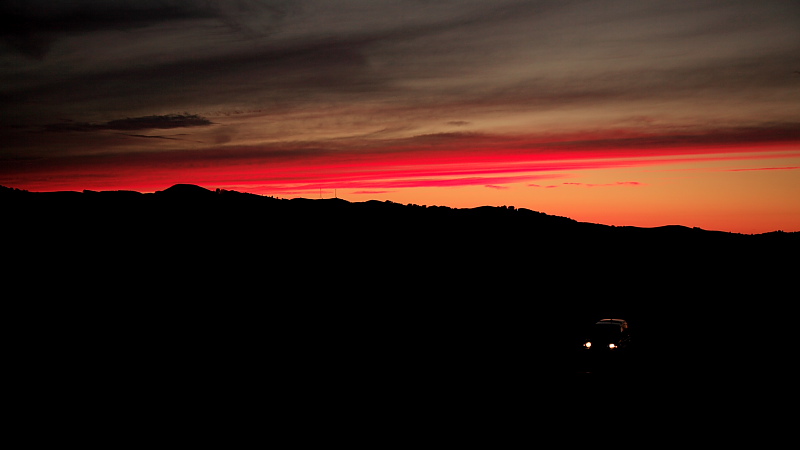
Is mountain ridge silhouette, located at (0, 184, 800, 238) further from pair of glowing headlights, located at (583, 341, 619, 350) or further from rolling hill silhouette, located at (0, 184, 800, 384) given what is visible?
pair of glowing headlights, located at (583, 341, 619, 350)

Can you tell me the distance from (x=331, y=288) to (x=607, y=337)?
1884 centimetres

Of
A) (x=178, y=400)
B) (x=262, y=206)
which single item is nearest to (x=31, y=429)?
(x=178, y=400)

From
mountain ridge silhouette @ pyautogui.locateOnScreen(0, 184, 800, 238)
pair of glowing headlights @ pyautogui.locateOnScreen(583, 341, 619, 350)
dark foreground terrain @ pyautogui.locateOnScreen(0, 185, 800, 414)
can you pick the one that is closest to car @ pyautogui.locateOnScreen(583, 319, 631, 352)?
pair of glowing headlights @ pyautogui.locateOnScreen(583, 341, 619, 350)

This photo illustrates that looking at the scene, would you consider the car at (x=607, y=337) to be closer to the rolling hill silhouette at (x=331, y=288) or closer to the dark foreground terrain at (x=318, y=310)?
the dark foreground terrain at (x=318, y=310)

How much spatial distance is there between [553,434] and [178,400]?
1074 cm

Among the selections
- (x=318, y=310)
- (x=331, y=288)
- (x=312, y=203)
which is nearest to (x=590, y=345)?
(x=318, y=310)

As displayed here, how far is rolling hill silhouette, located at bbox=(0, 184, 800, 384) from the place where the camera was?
78.1 ft

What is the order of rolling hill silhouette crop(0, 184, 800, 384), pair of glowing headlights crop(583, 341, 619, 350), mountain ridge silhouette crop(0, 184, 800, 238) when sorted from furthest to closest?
1. mountain ridge silhouette crop(0, 184, 800, 238)
2. rolling hill silhouette crop(0, 184, 800, 384)
3. pair of glowing headlights crop(583, 341, 619, 350)

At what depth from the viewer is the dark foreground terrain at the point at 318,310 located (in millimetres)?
18688

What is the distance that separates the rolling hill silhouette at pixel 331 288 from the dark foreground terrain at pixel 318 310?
6.2 inches

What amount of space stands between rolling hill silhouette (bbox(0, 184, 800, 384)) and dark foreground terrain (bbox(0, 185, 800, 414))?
158 mm

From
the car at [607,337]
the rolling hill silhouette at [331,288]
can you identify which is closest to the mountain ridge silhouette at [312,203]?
the rolling hill silhouette at [331,288]

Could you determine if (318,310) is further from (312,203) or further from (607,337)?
(312,203)

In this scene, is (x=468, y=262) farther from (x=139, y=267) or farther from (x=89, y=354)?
(x=89, y=354)
